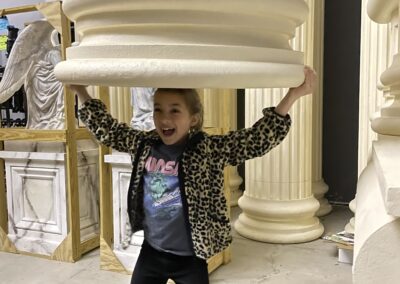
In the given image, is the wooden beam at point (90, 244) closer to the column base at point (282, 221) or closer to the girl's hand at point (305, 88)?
the column base at point (282, 221)

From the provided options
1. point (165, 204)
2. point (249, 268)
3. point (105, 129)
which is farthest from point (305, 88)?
point (249, 268)

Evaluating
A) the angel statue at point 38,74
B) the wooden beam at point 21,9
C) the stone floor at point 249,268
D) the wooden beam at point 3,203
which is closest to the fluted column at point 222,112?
the stone floor at point 249,268

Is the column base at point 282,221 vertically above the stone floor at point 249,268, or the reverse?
the column base at point 282,221

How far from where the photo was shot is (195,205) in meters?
1.41

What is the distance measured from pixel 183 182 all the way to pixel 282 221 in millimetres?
1954

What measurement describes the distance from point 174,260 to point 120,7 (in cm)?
A: 82

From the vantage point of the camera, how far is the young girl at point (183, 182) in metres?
1.38

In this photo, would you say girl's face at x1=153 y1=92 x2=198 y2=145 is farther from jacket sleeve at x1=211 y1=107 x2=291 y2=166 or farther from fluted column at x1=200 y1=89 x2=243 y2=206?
fluted column at x1=200 y1=89 x2=243 y2=206

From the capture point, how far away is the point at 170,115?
54.6 inches

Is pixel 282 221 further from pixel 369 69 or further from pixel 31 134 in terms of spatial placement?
pixel 31 134

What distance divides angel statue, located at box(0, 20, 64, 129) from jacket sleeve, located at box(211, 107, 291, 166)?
1769 mm

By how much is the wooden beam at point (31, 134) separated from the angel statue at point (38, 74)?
11 centimetres

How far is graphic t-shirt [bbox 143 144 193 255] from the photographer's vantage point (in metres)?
1.42

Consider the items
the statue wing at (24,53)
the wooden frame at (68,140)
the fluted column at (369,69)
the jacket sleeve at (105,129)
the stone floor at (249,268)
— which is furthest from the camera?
the statue wing at (24,53)
